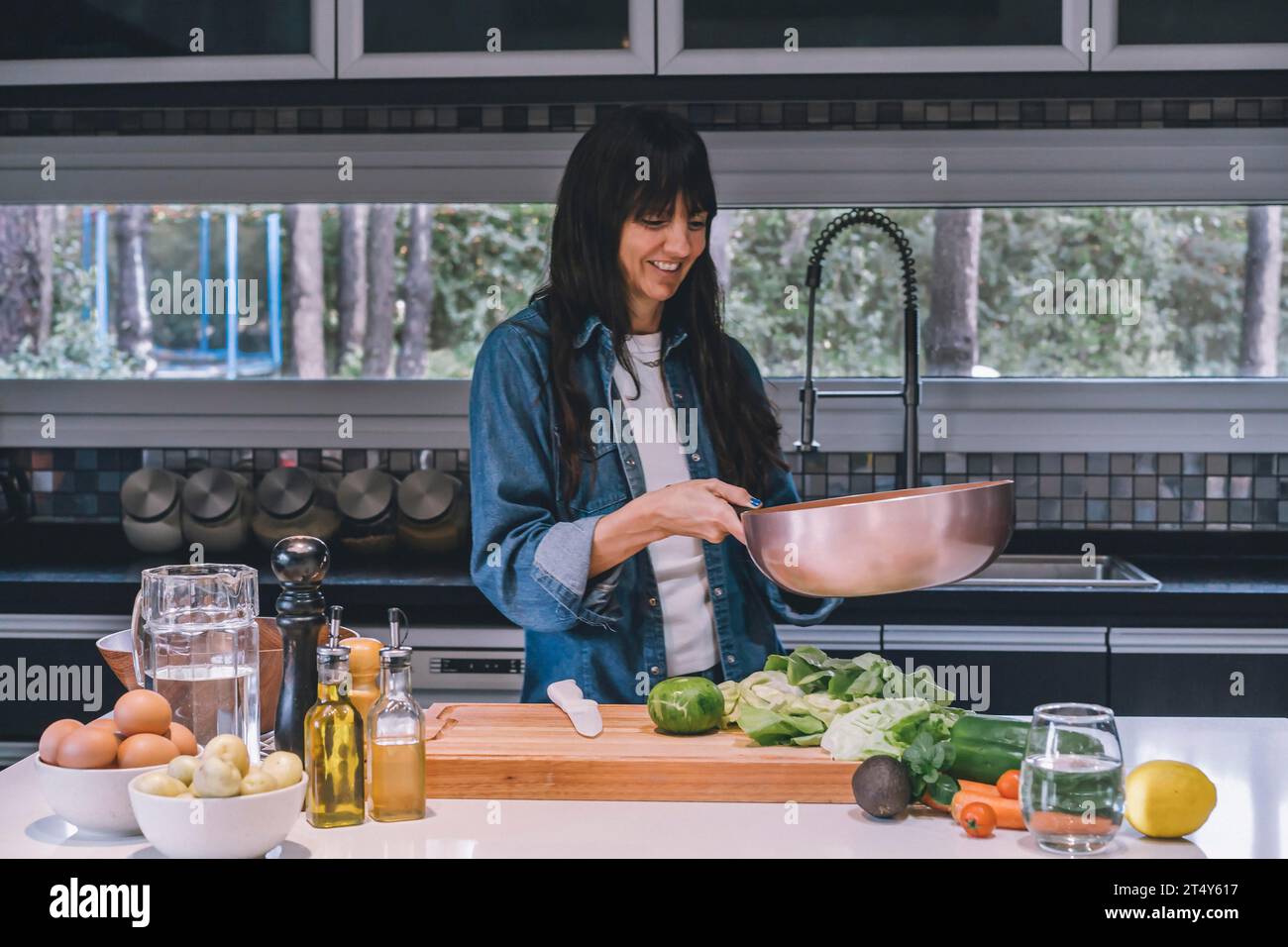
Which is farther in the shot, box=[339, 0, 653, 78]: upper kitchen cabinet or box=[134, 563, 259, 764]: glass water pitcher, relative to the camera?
box=[339, 0, 653, 78]: upper kitchen cabinet

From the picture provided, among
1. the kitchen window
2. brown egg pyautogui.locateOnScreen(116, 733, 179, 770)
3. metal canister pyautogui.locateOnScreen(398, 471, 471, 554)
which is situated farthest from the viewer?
the kitchen window

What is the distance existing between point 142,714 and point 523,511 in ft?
2.05

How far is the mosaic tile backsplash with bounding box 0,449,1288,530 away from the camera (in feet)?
10.9

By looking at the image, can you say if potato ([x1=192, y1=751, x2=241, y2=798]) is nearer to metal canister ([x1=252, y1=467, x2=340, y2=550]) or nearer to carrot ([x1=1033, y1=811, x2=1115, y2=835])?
carrot ([x1=1033, y1=811, x2=1115, y2=835])

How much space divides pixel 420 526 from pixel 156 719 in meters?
1.73

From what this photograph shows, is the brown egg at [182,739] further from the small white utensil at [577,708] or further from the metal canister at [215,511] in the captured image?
the metal canister at [215,511]

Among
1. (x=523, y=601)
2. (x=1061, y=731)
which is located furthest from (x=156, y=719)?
(x=1061, y=731)

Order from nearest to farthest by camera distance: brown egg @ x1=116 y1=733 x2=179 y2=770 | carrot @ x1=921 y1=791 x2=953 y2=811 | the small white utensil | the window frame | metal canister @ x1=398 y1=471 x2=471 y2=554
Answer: brown egg @ x1=116 y1=733 x2=179 y2=770, carrot @ x1=921 y1=791 x2=953 y2=811, the small white utensil, metal canister @ x1=398 y1=471 x2=471 y2=554, the window frame

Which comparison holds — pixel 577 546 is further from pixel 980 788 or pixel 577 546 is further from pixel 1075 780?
pixel 1075 780

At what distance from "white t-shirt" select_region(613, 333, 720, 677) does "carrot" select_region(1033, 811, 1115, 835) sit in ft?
2.50

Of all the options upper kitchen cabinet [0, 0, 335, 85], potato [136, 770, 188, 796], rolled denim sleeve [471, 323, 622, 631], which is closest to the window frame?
upper kitchen cabinet [0, 0, 335, 85]

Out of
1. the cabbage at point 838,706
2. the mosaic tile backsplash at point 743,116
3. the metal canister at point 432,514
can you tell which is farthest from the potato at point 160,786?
the mosaic tile backsplash at point 743,116

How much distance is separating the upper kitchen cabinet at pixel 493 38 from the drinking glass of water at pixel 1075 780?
1994mm
